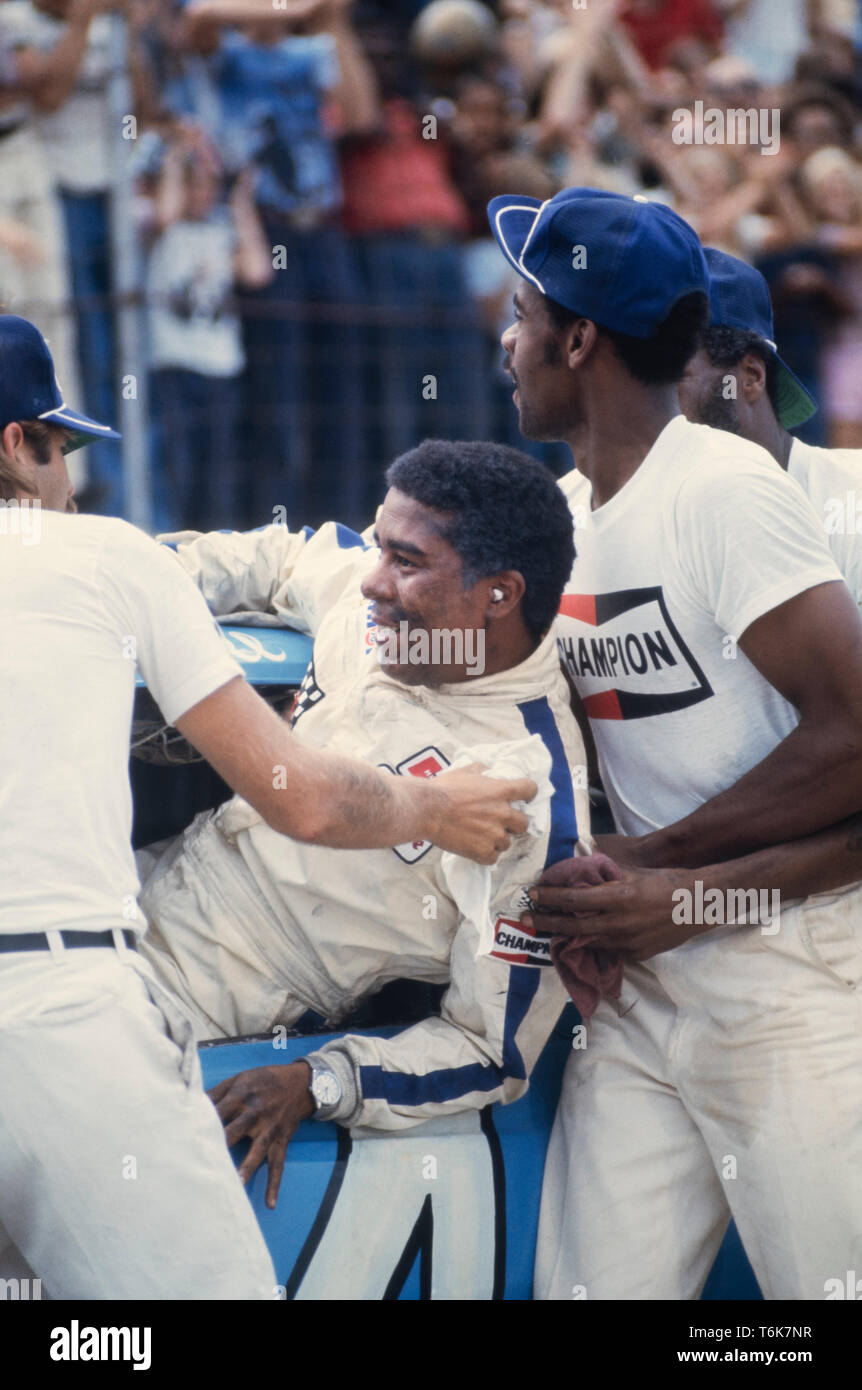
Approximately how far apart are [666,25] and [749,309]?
509 cm

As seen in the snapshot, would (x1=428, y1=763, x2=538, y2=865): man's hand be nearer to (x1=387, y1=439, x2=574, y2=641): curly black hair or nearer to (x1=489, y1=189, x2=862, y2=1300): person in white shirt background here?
(x1=489, y1=189, x2=862, y2=1300): person in white shirt background

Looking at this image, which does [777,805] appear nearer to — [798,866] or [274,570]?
[798,866]

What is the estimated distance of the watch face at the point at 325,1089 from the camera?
2.45m

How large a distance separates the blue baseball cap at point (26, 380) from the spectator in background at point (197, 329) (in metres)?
3.15

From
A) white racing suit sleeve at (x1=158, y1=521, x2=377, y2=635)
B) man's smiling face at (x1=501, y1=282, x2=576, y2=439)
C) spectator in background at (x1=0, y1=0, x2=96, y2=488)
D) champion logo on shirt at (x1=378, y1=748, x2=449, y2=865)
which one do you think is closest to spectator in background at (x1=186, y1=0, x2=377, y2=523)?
spectator in background at (x1=0, y1=0, x2=96, y2=488)

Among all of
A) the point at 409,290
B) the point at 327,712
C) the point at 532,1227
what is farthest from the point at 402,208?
the point at 532,1227

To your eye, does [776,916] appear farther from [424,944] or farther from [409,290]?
[409,290]

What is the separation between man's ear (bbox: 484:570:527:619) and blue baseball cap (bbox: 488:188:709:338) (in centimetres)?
48

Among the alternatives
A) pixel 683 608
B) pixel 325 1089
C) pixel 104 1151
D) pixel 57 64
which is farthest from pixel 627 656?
pixel 57 64

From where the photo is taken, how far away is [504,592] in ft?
8.72

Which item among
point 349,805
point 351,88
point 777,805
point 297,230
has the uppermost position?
point 351,88

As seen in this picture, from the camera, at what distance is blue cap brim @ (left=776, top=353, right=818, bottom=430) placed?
129 inches
